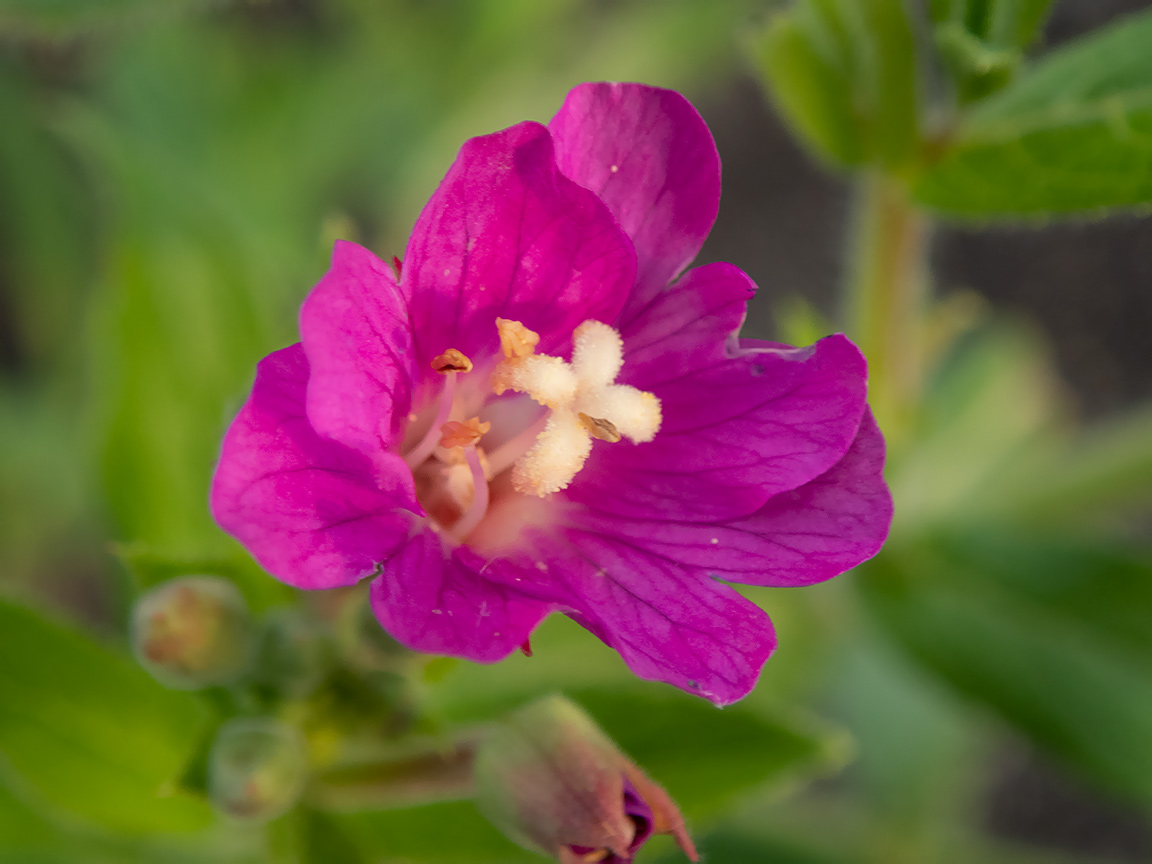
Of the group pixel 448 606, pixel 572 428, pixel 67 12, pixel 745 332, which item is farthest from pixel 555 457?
pixel 745 332

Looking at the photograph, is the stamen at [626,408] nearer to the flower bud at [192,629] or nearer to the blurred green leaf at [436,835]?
the flower bud at [192,629]

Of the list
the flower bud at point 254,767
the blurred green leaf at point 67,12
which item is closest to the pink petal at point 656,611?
the flower bud at point 254,767

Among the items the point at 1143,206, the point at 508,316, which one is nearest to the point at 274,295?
the point at 508,316

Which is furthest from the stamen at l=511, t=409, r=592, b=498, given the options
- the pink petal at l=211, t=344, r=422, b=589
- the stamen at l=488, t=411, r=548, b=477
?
the pink petal at l=211, t=344, r=422, b=589

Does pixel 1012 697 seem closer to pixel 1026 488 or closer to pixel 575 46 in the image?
pixel 1026 488

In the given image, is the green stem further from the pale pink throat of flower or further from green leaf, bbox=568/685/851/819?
the pale pink throat of flower

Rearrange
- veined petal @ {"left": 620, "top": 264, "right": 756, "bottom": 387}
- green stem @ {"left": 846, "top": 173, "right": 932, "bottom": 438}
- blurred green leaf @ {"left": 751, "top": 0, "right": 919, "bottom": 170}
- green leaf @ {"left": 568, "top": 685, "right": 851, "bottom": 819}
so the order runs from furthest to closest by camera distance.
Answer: green stem @ {"left": 846, "top": 173, "right": 932, "bottom": 438} → green leaf @ {"left": 568, "top": 685, "right": 851, "bottom": 819} → blurred green leaf @ {"left": 751, "top": 0, "right": 919, "bottom": 170} → veined petal @ {"left": 620, "top": 264, "right": 756, "bottom": 387}
